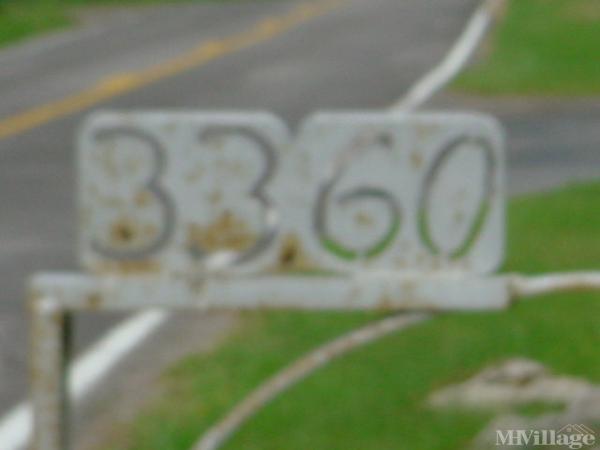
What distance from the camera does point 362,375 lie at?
7695mm

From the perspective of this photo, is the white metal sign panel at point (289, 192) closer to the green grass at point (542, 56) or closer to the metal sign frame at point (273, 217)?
the metal sign frame at point (273, 217)

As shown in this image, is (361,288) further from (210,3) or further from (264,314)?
(210,3)

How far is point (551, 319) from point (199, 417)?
1938mm

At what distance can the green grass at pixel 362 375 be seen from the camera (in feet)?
22.4

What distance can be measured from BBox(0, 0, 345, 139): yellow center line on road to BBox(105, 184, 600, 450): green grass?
31.2 feet

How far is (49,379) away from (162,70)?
18.3 meters

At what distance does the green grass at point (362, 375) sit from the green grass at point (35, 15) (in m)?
19.3

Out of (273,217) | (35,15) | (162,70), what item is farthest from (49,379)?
(35,15)

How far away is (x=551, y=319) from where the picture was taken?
343 inches

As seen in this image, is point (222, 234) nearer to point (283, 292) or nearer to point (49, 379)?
point (283, 292)

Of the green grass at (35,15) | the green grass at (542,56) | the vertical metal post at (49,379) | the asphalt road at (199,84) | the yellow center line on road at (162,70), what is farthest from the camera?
the green grass at (35,15)

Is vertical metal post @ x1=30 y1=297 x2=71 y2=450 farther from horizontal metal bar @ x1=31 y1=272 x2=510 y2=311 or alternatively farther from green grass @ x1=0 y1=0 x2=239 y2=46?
green grass @ x1=0 y1=0 x2=239 y2=46

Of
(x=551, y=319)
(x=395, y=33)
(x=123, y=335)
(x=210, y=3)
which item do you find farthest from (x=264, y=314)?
(x=210, y=3)

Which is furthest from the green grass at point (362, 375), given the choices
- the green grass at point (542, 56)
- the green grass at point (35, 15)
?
the green grass at point (35, 15)
